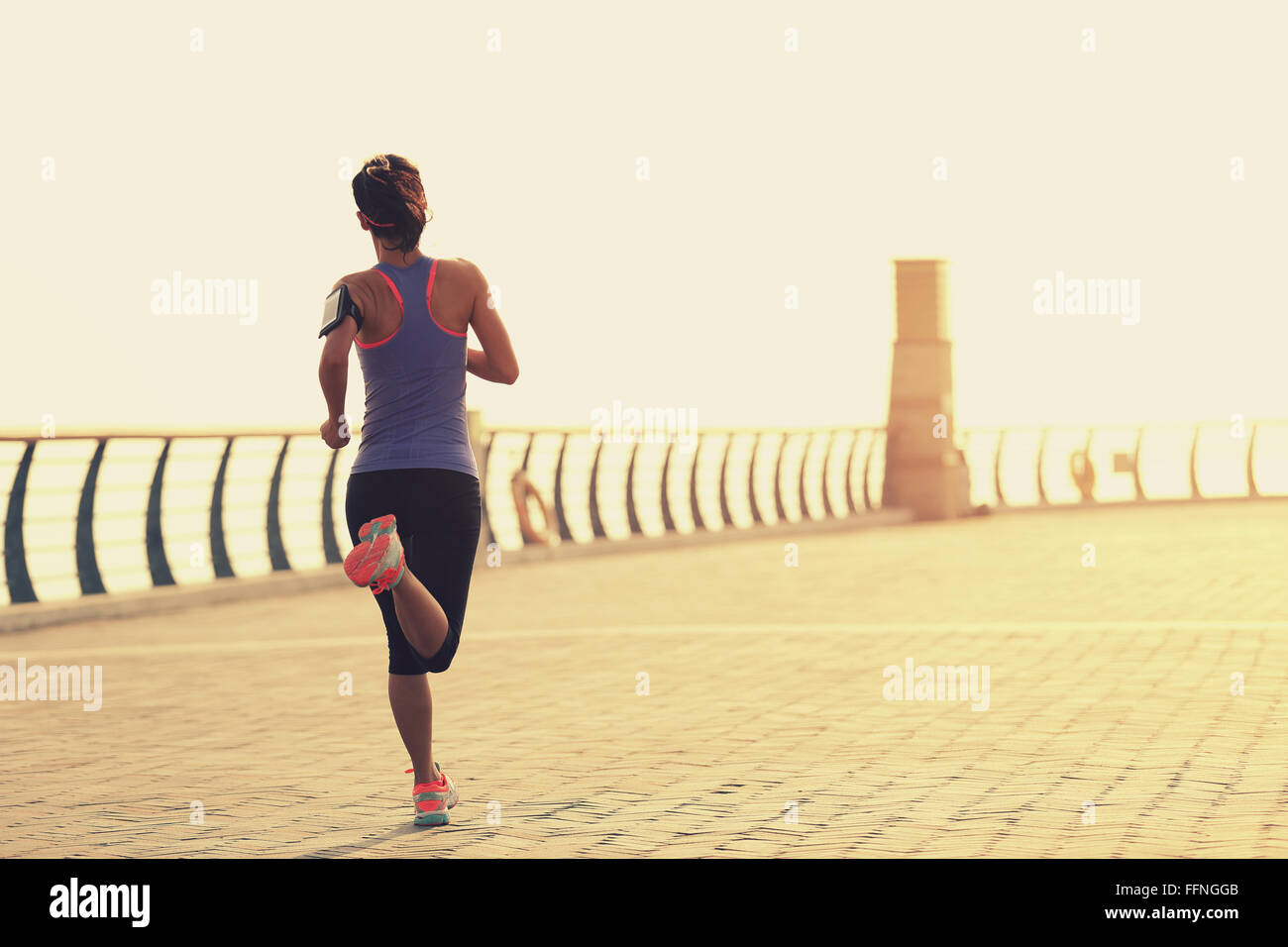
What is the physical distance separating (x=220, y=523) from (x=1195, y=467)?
885 inches

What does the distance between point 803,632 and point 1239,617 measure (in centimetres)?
262

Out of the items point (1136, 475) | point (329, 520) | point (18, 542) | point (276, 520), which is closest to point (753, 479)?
point (1136, 475)

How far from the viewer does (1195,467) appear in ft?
113

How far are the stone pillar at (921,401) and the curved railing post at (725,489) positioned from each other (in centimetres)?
300

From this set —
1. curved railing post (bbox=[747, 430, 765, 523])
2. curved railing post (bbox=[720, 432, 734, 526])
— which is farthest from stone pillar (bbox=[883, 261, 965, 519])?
curved railing post (bbox=[720, 432, 734, 526])

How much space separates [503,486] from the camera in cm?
2070

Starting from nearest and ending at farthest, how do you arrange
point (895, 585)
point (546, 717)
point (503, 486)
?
A: point (546, 717) < point (895, 585) < point (503, 486)

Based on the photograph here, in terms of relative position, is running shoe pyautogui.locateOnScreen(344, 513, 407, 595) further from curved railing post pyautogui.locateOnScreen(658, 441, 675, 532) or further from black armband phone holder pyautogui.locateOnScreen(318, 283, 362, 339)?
curved railing post pyautogui.locateOnScreen(658, 441, 675, 532)

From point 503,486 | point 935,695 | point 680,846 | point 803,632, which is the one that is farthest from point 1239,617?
point 503,486

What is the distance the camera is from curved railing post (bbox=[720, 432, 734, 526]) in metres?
25.3

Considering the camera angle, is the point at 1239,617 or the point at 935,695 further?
the point at 1239,617

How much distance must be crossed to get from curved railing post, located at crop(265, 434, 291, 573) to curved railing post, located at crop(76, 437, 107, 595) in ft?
7.83
